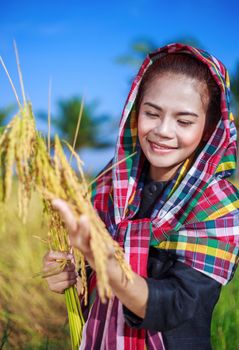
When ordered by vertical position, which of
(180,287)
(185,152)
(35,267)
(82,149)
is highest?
(82,149)

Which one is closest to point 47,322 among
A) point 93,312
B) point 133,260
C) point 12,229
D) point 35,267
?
point 35,267

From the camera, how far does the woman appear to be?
124cm

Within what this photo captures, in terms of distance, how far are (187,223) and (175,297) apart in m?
0.21

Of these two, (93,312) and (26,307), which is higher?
(93,312)

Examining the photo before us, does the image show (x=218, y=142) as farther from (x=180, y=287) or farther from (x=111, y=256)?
(x=111, y=256)

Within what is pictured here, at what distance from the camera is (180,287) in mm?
1192

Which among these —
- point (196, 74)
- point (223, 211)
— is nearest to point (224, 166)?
point (223, 211)

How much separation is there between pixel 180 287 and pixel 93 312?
302 mm

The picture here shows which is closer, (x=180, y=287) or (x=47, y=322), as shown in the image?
(x=180, y=287)

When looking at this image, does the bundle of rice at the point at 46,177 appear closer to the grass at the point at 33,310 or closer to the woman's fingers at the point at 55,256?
the woman's fingers at the point at 55,256

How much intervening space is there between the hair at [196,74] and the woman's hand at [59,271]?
0.49m

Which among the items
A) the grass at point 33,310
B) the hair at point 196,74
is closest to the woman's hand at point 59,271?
the hair at point 196,74

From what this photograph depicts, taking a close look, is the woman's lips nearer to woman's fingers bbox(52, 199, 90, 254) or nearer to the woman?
the woman

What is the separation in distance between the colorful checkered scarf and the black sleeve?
0.03 metres
